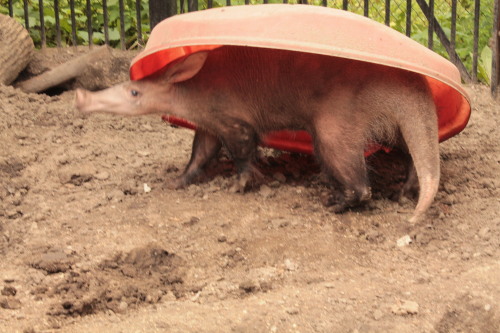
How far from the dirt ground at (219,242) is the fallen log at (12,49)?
31.0 inches

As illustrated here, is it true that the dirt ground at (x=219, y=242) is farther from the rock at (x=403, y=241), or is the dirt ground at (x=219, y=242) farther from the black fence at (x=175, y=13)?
the black fence at (x=175, y=13)

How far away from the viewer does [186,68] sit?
15.3 ft

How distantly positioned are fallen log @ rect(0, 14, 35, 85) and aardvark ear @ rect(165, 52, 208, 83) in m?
2.33

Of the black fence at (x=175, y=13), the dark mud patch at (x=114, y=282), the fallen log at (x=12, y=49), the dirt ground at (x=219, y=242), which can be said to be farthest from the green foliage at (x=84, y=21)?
the dark mud patch at (x=114, y=282)

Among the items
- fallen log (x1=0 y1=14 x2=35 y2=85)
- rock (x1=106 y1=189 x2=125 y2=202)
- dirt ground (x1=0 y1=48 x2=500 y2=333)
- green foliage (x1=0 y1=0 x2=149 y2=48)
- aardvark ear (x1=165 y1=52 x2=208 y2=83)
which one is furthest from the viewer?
green foliage (x1=0 y1=0 x2=149 y2=48)

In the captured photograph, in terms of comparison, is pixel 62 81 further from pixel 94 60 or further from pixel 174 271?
pixel 174 271

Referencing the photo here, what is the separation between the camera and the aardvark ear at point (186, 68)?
15.1 ft

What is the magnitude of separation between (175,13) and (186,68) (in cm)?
256

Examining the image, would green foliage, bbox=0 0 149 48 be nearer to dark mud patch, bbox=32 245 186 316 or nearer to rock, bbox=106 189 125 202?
rock, bbox=106 189 125 202

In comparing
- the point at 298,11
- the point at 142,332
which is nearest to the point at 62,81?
the point at 298,11

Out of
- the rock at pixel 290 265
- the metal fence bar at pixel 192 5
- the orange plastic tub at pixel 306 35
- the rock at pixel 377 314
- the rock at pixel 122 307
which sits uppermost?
the orange plastic tub at pixel 306 35

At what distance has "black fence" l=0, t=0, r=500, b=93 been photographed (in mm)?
6773

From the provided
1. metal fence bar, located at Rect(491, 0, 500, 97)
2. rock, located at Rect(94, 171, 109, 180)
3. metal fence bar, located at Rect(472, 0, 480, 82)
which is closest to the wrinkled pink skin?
rock, located at Rect(94, 171, 109, 180)

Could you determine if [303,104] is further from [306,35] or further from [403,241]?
[403,241]
